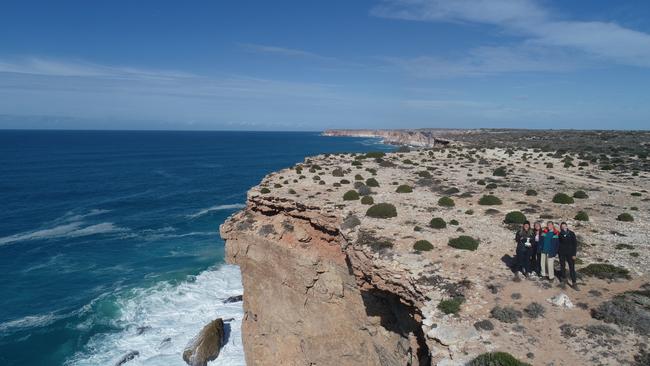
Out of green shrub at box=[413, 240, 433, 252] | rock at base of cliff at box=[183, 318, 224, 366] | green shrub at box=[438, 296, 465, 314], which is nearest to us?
green shrub at box=[438, 296, 465, 314]

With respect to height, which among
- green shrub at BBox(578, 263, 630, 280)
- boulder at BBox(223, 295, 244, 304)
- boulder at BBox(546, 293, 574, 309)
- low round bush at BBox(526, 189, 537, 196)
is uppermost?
low round bush at BBox(526, 189, 537, 196)

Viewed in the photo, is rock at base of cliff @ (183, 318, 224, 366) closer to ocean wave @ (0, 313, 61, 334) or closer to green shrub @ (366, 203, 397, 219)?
ocean wave @ (0, 313, 61, 334)

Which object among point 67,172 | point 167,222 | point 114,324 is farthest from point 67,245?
point 67,172

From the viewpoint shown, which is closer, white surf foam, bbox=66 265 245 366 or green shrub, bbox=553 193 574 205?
green shrub, bbox=553 193 574 205

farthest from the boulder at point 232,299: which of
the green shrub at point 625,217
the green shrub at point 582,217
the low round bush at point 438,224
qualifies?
the green shrub at point 625,217

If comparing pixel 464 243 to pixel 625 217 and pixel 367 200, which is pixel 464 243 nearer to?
pixel 367 200

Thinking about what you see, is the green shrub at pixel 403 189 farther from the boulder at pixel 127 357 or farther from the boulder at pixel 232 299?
the boulder at pixel 127 357

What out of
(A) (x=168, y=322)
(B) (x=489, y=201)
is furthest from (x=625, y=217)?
(A) (x=168, y=322)

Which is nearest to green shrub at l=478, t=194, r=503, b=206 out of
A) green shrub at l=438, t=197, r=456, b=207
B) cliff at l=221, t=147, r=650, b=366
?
cliff at l=221, t=147, r=650, b=366
